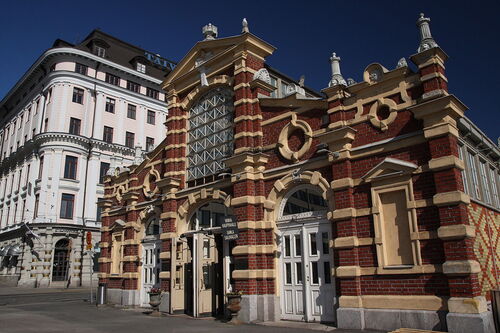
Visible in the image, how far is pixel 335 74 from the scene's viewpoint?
1295 centimetres

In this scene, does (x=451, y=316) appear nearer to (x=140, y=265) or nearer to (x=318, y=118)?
(x=318, y=118)

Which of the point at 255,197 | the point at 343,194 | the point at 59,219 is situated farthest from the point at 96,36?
the point at 343,194

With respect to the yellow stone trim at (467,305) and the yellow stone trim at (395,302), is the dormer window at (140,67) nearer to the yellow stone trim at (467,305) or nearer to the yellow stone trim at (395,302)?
the yellow stone trim at (395,302)

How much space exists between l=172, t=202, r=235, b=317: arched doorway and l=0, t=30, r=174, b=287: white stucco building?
68.9ft

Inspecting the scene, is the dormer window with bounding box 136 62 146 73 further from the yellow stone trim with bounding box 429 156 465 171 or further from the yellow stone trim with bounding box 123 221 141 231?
the yellow stone trim with bounding box 429 156 465 171

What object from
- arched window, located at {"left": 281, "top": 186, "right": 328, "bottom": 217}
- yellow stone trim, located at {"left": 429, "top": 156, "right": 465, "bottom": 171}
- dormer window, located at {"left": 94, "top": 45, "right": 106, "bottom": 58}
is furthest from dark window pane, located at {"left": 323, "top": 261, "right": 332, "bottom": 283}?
dormer window, located at {"left": 94, "top": 45, "right": 106, "bottom": 58}

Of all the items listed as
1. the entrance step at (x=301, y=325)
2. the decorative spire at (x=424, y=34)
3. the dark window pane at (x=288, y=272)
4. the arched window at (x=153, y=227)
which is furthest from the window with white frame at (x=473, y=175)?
the arched window at (x=153, y=227)

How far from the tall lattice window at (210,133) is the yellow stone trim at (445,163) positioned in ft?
25.7

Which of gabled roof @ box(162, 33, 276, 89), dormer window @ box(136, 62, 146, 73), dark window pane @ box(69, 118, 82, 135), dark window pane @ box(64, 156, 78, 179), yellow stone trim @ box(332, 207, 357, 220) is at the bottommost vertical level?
yellow stone trim @ box(332, 207, 357, 220)

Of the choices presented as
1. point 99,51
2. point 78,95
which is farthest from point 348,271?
point 99,51

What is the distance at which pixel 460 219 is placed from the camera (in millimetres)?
9594

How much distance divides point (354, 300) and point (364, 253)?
1265 mm

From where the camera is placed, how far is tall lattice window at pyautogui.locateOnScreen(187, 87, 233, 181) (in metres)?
16.4

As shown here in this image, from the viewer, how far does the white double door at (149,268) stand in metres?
19.1
